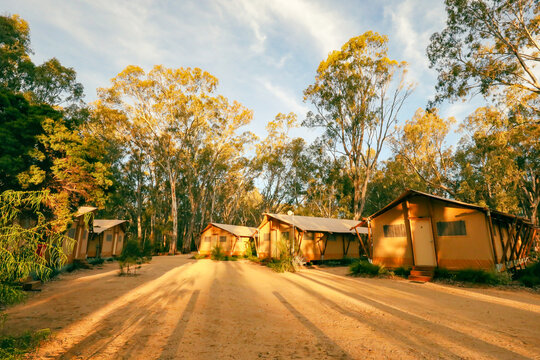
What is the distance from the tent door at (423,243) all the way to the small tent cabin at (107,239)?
22502 mm

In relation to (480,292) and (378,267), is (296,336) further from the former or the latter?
(378,267)

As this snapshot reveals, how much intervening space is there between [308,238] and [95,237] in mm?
17536

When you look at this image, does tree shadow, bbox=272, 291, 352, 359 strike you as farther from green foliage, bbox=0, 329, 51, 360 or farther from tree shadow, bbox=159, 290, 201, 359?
green foliage, bbox=0, 329, 51, 360

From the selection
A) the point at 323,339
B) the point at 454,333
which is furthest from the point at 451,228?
the point at 323,339

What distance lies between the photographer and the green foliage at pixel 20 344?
3.20 m

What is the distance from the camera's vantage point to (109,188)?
1341 cm

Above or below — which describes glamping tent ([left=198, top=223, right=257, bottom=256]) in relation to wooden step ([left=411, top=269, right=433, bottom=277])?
above

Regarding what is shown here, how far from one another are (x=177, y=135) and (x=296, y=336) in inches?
1139

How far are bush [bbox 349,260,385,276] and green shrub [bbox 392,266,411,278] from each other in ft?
2.22

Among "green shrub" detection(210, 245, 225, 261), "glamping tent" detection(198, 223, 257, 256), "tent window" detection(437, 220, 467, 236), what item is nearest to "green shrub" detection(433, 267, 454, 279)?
"tent window" detection(437, 220, 467, 236)

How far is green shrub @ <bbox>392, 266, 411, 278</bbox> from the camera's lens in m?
12.5

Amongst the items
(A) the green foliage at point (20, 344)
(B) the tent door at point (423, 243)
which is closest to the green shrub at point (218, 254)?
(B) the tent door at point (423, 243)

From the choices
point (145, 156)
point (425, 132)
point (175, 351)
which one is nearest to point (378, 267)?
point (175, 351)

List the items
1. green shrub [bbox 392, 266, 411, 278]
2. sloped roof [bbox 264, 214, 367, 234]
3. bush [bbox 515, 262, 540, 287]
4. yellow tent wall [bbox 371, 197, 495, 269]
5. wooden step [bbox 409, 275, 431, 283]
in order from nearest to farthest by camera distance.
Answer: bush [bbox 515, 262, 540, 287], yellow tent wall [bbox 371, 197, 495, 269], wooden step [bbox 409, 275, 431, 283], green shrub [bbox 392, 266, 411, 278], sloped roof [bbox 264, 214, 367, 234]
